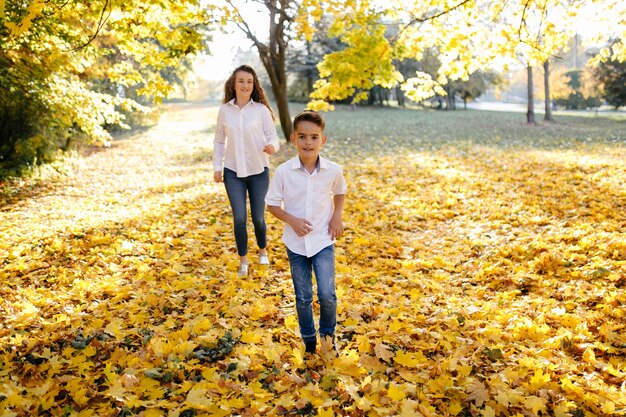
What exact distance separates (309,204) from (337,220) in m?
0.21

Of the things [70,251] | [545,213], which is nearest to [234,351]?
[70,251]

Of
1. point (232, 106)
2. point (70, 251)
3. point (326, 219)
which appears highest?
point (232, 106)

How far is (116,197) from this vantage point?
29.1 ft

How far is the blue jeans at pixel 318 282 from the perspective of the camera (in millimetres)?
2918

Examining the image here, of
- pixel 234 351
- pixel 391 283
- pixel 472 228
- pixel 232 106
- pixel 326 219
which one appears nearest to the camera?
pixel 326 219

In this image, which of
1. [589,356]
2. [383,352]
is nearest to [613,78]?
[589,356]

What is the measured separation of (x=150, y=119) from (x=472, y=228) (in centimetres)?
2463

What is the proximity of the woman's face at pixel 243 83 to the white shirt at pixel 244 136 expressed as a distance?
0.51ft

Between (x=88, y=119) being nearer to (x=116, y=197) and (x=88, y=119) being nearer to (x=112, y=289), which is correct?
(x=116, y=197)

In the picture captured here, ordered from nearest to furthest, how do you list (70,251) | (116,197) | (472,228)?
(70,251), (472,228), (116,197)

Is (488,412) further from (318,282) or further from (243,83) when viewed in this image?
(243,83)

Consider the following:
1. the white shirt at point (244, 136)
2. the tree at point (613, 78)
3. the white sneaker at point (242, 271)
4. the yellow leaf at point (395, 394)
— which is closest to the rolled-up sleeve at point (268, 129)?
the white shirt at point (244, 136)

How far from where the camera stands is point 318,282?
115 inches

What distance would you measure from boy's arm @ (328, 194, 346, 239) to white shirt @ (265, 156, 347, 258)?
35mm
